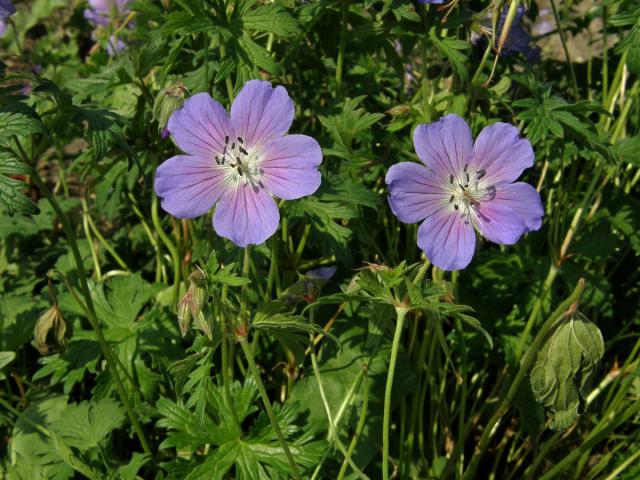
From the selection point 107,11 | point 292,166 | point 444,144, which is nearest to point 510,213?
point 444,144

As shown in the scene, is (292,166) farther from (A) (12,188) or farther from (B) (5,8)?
(B) (5,8)

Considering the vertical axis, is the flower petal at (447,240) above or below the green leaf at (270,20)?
below

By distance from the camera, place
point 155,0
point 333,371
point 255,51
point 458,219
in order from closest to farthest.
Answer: point 458,219
point 255,51
point 333,371
point 155,0

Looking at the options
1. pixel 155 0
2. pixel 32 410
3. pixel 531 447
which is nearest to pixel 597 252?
pixel 531 447

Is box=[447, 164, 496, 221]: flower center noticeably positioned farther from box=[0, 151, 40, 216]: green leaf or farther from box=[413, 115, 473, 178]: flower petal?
box=[0, 151, 40, 216]: green leaf

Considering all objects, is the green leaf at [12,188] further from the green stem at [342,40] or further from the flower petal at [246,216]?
the green stem at [342,40]

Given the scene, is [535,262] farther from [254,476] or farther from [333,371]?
[254,476]

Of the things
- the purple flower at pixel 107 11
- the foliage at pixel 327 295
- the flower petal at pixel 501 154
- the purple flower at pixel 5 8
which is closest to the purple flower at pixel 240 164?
the foliage at pixel 327 295
